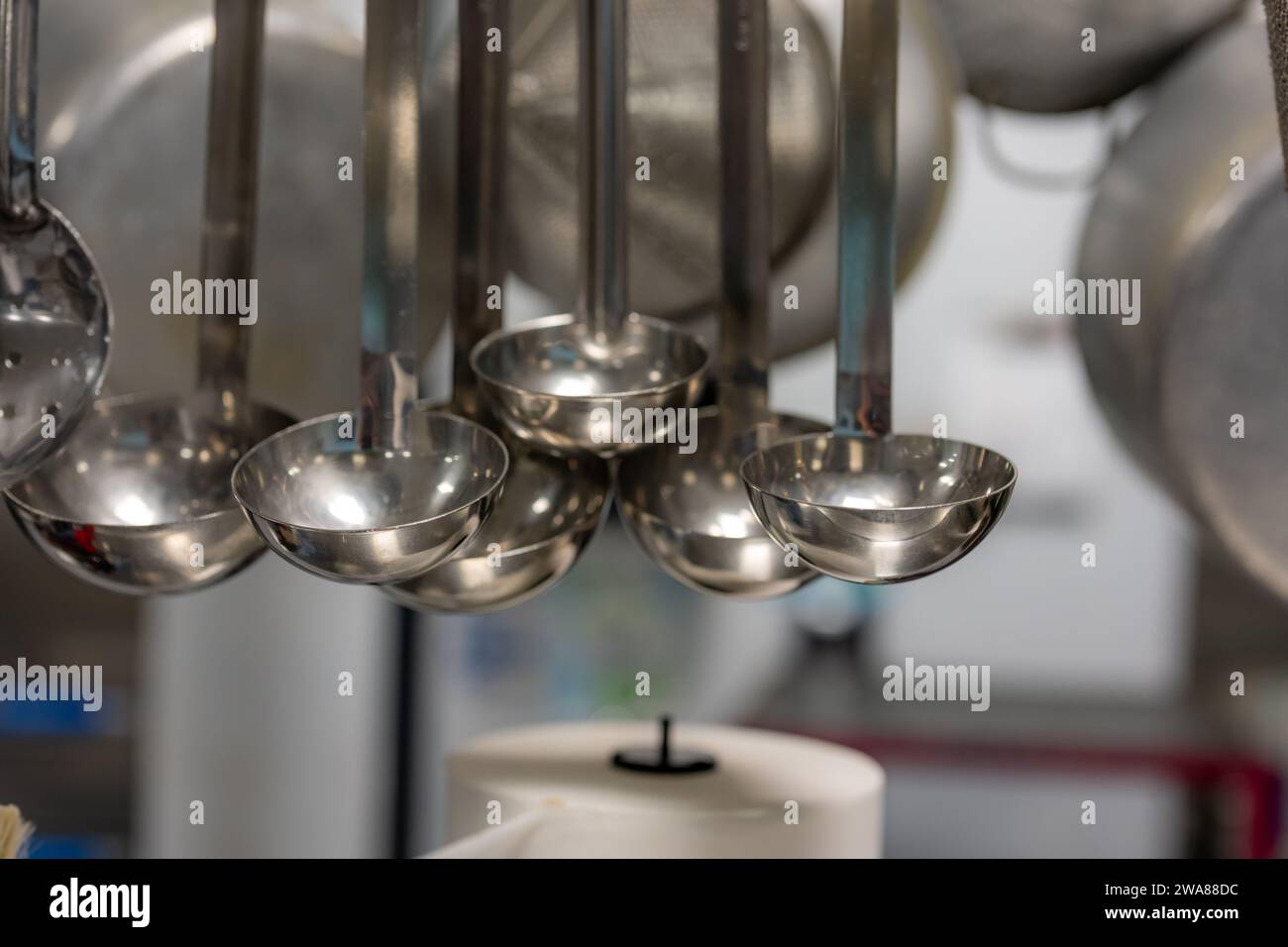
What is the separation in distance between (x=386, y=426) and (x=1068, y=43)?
0.29 meters

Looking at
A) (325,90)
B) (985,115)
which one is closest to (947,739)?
(985,115)

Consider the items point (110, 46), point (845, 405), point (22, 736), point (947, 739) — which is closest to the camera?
point (845, 405)

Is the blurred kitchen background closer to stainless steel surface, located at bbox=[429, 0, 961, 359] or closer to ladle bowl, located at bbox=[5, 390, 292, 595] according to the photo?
stainless steel surface, located at bbox=[429, 0, 961, 359]

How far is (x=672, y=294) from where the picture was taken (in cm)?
49

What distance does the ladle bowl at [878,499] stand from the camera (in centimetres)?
30

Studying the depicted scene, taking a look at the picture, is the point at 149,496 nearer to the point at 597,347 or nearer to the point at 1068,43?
the point at 597,347

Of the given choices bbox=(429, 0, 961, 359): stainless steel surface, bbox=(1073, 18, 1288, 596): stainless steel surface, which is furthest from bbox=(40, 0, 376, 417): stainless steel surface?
bbox=(1073, 18, 1288, 596): stainless steel surface

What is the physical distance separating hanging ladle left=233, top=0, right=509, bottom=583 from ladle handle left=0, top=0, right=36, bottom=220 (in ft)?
0.25

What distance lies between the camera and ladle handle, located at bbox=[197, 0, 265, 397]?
0.39m

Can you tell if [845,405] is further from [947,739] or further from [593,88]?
[947,739]

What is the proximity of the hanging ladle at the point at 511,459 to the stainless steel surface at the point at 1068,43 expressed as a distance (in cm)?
18

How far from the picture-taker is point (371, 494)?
336mm
